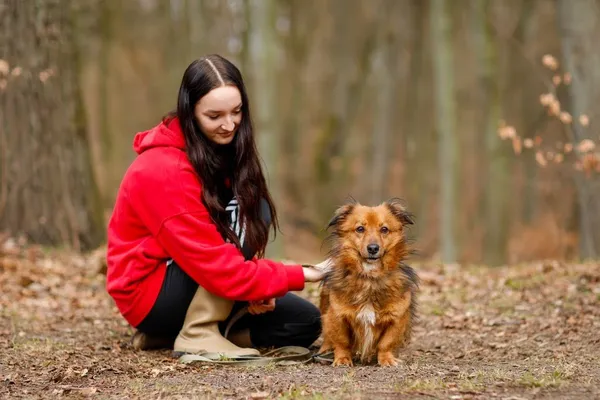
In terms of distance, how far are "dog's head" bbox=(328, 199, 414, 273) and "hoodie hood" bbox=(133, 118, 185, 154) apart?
1059mm

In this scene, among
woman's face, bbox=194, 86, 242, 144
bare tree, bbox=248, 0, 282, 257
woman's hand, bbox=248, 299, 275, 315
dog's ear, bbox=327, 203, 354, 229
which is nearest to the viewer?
woman's face, bbox=194, 86, 242, 144

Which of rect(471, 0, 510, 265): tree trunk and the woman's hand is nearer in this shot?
the woman's hand

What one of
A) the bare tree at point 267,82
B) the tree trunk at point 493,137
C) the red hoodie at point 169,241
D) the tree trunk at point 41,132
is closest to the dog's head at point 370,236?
the red hoodie at point 169,241

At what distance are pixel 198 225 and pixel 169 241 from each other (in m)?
0.21

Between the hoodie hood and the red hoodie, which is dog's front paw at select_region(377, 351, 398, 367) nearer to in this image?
the red hoodie

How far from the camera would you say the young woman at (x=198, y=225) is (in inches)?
183

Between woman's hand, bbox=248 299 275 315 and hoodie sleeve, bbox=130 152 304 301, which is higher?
hoodie sleeve, bbox=130 152 304 301

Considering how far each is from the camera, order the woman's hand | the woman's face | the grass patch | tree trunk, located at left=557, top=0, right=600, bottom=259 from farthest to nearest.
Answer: tree trunk, located at left=557, top=0, right=600, bottom=259
the woman's hand
the woman's face
the grass patch

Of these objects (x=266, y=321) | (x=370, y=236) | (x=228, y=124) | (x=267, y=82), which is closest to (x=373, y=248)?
(x=370, y=236)

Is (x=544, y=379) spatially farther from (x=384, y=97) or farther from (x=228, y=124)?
(x=384, y=97)

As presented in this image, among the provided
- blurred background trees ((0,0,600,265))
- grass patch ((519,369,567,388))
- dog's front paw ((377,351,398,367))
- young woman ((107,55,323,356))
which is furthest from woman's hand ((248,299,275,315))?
grass patch ((519,369,567,388))

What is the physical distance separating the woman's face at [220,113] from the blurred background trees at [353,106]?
1793 millimetres

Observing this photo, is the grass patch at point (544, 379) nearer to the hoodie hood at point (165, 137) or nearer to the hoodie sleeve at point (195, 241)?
the hoodie sleeve at point (195, 241)

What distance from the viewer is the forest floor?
13.0 feet
